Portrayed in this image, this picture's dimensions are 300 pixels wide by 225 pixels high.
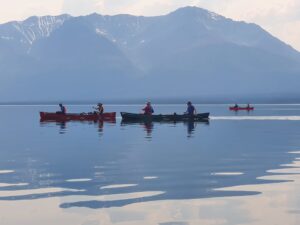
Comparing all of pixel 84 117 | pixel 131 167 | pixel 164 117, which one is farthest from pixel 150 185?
pixel 84 117

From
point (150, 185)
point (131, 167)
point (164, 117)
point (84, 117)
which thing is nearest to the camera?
point (150, 185)

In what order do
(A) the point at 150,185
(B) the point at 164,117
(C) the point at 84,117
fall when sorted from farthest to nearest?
(C) the point at 84,117 < (B) the point at 164,117 < (A) the point at 150,185

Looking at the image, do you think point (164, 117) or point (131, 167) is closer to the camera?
point (131, 167)

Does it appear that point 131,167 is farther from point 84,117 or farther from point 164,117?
point 84,117

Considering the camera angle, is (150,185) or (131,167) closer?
(150,185)

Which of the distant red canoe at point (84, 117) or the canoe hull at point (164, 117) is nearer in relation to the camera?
the canoe hull at point (164, 117)

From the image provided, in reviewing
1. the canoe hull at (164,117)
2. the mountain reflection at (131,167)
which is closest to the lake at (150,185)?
the mountain reflection at (131,167)

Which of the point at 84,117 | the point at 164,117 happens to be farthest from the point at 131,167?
the point at 84,117

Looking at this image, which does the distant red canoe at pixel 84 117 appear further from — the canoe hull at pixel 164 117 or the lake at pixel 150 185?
the lake at pixel 150 185

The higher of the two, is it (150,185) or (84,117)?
(150,185)

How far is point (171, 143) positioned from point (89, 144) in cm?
606

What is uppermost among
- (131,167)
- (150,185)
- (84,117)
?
(150,185)

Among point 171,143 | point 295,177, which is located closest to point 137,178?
point 295,177

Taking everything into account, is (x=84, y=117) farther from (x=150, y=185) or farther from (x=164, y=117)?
(x=150, y=185)
